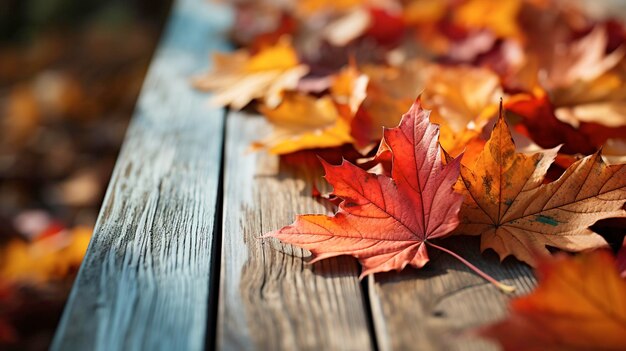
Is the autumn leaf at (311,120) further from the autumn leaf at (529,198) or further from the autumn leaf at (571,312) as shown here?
the autumn leaf at (571,312)

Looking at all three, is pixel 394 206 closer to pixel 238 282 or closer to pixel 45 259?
pixel 238 282

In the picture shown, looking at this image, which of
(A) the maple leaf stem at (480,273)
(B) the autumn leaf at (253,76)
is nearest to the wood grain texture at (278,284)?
(A) the maple leaf stem at (480,273)

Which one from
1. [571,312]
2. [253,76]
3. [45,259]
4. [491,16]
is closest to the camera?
[571,312]

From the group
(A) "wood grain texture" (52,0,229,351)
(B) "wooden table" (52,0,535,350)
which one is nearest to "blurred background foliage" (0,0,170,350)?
(A) "wood grain texture" (52,0,229,351)

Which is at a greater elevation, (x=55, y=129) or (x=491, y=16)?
(x=55, y=129)

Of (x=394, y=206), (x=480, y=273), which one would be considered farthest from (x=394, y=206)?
(x=480, y=273)

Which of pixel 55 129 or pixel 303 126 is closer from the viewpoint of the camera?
pixel 303 126
